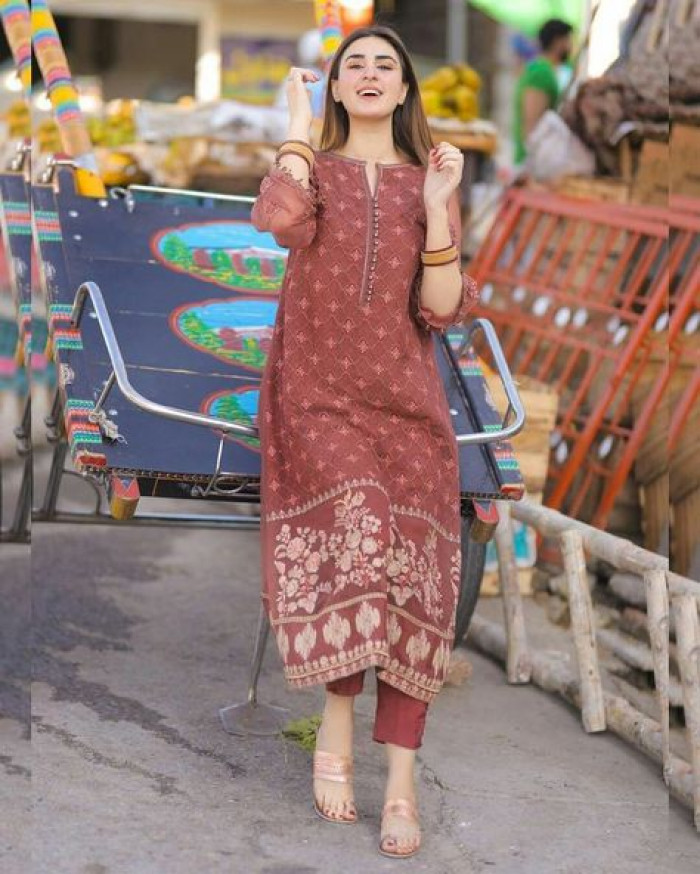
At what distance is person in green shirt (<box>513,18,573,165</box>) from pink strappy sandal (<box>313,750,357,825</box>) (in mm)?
4716

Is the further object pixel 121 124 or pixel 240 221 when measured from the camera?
pixel 121 124

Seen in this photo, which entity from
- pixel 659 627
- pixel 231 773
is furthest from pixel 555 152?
pixel 231 773

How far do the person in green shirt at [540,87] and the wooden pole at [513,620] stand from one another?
3.31 metres

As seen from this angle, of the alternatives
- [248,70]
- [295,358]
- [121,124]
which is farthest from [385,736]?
[248,70]

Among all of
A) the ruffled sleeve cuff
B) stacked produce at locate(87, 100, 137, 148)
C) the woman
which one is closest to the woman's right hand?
the woman

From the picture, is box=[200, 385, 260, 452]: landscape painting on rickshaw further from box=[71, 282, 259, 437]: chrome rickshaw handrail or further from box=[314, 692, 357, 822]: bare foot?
box=[314, 692, 357, 822]: bare foot

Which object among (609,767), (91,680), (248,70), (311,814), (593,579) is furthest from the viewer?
(248,70)

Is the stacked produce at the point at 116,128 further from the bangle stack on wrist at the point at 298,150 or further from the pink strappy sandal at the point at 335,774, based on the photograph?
the pink strappy sandal at the point at 335,774

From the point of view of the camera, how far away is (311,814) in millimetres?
3322

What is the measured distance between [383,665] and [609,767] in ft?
3.54

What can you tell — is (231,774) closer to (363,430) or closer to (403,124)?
(363,430)

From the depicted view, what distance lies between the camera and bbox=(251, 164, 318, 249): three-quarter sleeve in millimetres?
3068

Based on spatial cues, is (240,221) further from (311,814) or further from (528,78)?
(528,78)

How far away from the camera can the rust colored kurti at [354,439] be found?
3.13m
